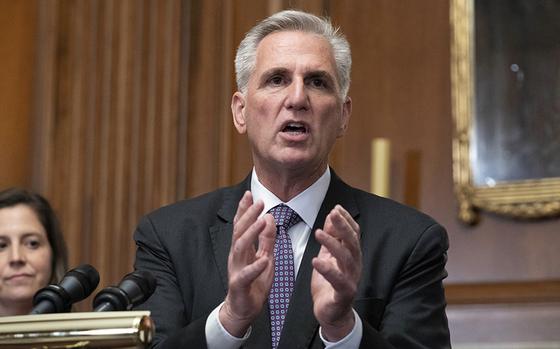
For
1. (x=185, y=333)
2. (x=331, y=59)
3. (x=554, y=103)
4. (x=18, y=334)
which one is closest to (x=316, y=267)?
(x=185, y=333)

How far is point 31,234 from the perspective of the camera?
479 cm

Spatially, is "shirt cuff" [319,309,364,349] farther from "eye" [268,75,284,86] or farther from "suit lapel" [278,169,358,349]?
"eye" [268,75,284,86]

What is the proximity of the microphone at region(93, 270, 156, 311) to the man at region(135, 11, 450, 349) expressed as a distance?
0.99 feet

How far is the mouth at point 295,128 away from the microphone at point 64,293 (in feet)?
3.26

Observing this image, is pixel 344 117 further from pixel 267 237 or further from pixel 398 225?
pixel 267 237

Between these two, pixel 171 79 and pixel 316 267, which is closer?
pixel 316 267

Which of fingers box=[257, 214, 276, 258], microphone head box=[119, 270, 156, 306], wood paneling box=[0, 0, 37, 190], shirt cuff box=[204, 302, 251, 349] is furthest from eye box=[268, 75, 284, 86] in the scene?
wood paneling box=[0, 0, 37, 190]

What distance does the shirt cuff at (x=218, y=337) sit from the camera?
312 centimetres

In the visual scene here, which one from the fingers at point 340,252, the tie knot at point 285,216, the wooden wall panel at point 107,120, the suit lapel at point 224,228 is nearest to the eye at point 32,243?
the wooden wall panel at point 107,120

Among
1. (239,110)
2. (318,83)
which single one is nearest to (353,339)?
(318,83)

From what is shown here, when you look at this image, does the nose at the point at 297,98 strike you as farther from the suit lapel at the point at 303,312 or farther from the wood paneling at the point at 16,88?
the wood paneling at the point at 16,88

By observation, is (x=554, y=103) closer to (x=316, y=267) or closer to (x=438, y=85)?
(x=438, y=85)

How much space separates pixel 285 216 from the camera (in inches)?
143

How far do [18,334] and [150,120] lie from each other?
10.1 feet
